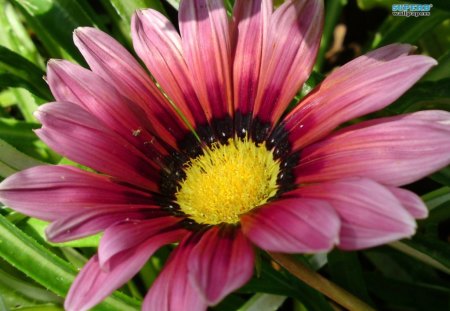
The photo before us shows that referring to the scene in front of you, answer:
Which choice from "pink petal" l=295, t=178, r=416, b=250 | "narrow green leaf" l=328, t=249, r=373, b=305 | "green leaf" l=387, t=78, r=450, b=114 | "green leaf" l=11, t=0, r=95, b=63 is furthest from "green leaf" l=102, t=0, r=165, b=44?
"pink petal" l=295, t=178, r=416, b=250

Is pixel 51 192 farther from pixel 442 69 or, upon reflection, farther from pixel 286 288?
pixel 442 69

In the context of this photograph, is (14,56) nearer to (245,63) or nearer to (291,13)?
(245,63)

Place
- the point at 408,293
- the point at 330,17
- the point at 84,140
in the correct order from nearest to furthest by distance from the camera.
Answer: the point at 84,140, the point at 408,293, the point at 330,17

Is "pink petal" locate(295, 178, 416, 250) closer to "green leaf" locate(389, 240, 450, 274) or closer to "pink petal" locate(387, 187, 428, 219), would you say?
"pink petal" locate(387, 187, 428, 219)

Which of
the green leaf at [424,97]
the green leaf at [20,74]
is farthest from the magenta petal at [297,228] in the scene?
the green leaf at [20,74]

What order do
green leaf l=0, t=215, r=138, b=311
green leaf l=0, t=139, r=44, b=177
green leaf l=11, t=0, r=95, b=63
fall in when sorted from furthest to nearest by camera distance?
1. green leaf l=11, t=0, r=95, b=63
2. green leaf l=0, t=139, r=44, b=177
3. green leaf l=0, t=215, r=138, b=311

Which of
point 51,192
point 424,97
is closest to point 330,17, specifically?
point 424,97

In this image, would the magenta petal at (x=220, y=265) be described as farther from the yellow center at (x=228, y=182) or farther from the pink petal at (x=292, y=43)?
the pink petal at (x=292, y=43)
